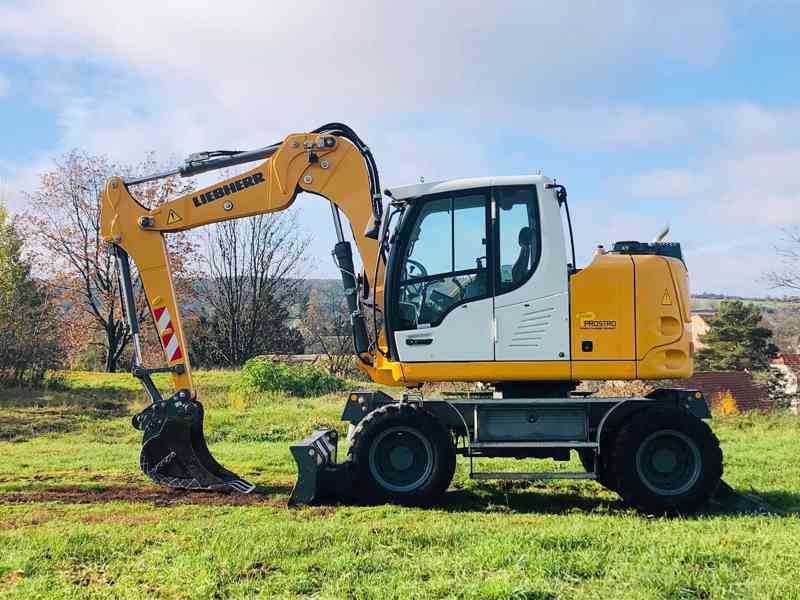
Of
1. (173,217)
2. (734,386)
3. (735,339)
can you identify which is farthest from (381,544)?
(735,339)

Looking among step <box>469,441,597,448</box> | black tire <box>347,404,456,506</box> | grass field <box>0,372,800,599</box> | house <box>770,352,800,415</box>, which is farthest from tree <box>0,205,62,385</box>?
house <box>770,352,800,415</box>

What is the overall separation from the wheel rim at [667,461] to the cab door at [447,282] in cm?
193

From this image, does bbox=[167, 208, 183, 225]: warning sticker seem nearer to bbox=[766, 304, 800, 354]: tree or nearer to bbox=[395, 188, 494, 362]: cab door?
bbox=[395, 188, 494, 362]: cab door

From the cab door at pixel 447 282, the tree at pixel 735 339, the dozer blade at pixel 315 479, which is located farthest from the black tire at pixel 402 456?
the tree at pixel 735 339

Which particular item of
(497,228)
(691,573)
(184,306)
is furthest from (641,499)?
(184,306)

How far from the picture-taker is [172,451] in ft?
27.7

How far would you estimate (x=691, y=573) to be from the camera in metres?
4.89

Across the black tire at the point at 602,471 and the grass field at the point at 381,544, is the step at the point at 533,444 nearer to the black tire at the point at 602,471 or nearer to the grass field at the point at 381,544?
the black tire at the point at 602,471

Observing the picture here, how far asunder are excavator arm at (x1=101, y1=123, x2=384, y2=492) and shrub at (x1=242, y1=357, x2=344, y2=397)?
1063 cm

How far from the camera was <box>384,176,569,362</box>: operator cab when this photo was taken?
7680mm

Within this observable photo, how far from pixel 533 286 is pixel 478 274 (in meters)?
0.59

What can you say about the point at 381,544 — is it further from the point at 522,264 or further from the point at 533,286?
the point at 522,264

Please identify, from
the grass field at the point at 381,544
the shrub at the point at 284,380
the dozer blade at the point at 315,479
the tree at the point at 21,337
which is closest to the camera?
the grass field at the point at 381,544

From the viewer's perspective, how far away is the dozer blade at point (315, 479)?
7.58m
